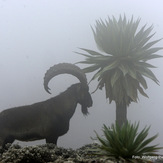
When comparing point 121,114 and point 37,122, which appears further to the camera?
point 121,114

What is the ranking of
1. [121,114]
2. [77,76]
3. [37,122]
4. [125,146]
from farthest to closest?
[121,114] → [77,76] → [37,122] → [125,146]

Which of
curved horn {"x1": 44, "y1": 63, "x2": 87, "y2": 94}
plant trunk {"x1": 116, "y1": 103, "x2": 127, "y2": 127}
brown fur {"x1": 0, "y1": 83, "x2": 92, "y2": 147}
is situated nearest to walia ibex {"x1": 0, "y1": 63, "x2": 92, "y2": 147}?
brown fur {"x1": 0, "y1": 83, "x2": 92, "y2": 147}

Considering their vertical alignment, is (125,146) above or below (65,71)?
below

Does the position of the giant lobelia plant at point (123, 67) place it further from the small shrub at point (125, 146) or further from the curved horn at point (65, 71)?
the small shrub at point (125, 146)


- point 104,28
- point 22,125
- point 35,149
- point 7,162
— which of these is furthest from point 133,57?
point 7,162

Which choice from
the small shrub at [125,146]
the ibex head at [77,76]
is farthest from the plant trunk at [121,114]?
the small shrub at [125,146]

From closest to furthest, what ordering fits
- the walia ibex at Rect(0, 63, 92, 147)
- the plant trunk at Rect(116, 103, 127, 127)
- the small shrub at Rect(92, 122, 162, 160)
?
1. the small shrub at Rect(92, 122, 162, 160)
2. the walia ibex at Rect(0, 63, 92, 147)
3. the plant trunk at Rect(116, 103, 127, 127)

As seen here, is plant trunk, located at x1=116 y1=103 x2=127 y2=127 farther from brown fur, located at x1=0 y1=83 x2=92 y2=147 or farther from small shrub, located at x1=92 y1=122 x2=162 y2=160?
small shrub, located at x1=92 y1=122 x2=162 y2=160

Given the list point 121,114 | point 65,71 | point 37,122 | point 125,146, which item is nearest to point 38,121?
point 37,122

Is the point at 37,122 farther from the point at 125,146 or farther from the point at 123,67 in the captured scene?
the point at 125,146

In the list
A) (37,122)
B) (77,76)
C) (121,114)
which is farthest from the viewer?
(121,114)

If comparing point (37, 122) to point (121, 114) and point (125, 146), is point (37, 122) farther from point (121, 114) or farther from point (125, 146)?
point (125, 146)

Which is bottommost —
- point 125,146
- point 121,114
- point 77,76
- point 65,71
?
point 121,114

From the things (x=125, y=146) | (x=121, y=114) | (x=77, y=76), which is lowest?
(x=121, y=114)
